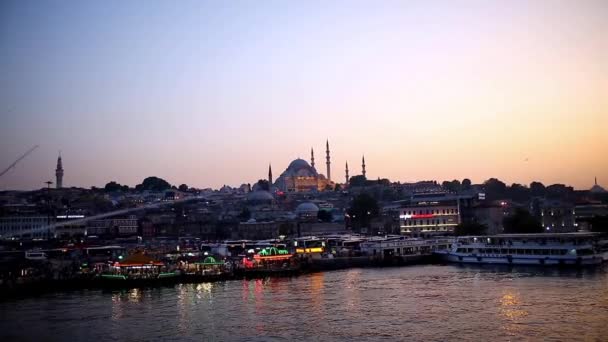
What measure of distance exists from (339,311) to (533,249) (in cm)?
1481

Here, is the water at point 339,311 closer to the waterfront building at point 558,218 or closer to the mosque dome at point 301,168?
the waterfront building at point 558,218

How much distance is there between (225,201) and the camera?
86688mm

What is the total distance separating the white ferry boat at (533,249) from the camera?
28.5 metres

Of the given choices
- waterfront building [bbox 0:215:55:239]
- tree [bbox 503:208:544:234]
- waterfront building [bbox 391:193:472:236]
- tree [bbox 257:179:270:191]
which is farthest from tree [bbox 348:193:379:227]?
tree [bbox 257:179:270:191]

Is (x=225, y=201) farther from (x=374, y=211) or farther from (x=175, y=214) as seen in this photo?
(x=374, y=211)

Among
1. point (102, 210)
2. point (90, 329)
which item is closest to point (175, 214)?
point (102, 210)

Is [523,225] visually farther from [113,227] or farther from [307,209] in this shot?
[113,227]

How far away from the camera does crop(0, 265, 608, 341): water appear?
52.0 ft

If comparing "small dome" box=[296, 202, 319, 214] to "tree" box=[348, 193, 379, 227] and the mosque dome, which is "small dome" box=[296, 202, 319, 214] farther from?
the mosque dome

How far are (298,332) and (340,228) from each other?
41924 mm

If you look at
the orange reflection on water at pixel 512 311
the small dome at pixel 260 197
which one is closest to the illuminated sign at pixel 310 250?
the orange reflection on water at pixel 512 311

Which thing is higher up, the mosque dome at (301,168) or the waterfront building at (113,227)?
→ the mosque dome at (301,168)

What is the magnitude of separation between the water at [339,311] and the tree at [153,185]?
71.3m

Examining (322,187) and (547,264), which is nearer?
(547,264)
